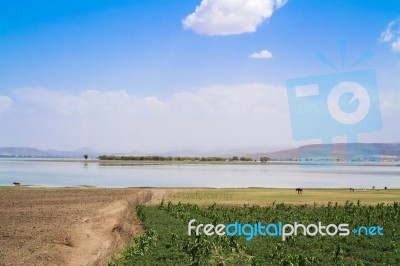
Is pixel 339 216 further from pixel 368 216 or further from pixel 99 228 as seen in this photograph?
pixel 99 228

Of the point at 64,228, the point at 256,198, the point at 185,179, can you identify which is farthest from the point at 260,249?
the point at 185,179

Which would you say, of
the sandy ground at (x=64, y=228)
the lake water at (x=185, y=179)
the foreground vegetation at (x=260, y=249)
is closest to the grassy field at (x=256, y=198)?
the sandy ground at (x=64, y=228)

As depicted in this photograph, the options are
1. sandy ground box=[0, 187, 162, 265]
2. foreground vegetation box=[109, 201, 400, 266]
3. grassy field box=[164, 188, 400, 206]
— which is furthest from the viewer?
grassy field box=[164, 188, 400, 206]

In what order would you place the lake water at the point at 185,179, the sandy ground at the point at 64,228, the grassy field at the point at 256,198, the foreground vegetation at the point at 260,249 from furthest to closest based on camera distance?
the lake water at the point at 185,179, the grassy field at the point at 256,198, the sandy ground at the point at 64,228, the foreground vegetation at the point at 260,249

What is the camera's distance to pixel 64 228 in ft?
88.1

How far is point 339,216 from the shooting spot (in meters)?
32.6

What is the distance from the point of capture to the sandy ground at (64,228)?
66.3 feet

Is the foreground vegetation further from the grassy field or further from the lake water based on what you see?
the lake water

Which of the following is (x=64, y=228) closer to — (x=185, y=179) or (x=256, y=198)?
(x=256, y=198)

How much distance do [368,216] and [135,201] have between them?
74.2 ft

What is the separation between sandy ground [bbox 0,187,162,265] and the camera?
20203 millimetres

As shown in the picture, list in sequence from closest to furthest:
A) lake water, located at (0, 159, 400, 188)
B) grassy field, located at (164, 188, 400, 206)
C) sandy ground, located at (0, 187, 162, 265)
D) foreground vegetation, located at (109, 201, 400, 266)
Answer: foreground vegetation, located at (109, 201, 400, 266), sandy ground, located at (0, 187, 162, 265), grassy field, located at (164, 188, 400, 206), lake water, located at (0, 159, 400, 188)

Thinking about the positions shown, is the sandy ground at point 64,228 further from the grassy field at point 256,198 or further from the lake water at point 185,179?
the lake water at point 185,179

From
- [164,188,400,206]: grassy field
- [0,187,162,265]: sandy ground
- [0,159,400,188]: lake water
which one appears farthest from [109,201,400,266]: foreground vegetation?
[0,159,400,188]: lake water
